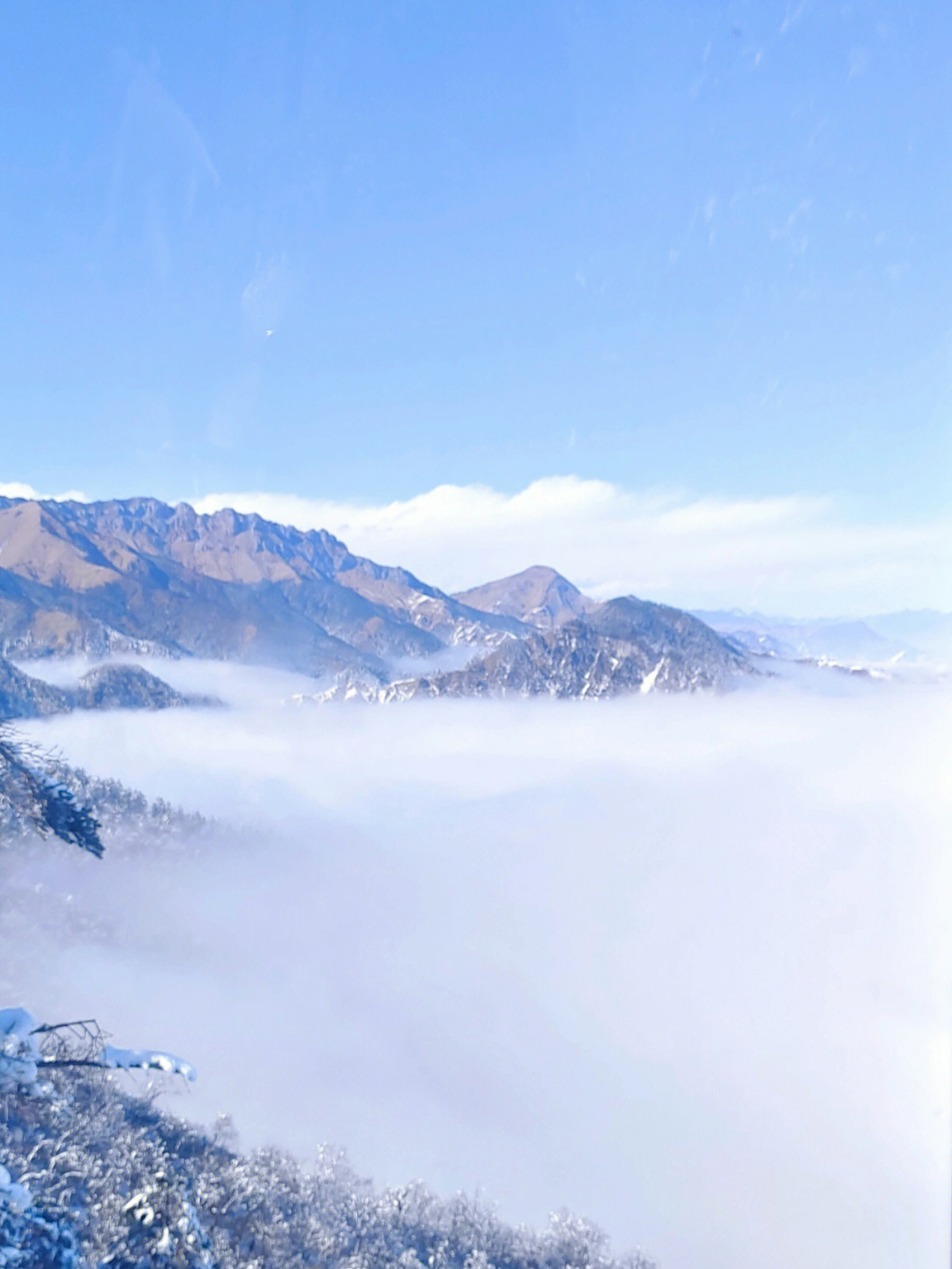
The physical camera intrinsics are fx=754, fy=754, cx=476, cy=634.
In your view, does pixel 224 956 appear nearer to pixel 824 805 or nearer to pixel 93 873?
pixel 93 873

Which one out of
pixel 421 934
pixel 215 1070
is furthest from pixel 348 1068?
pixel 421 934

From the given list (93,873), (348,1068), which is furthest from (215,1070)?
(93,873)

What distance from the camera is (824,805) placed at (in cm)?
19038

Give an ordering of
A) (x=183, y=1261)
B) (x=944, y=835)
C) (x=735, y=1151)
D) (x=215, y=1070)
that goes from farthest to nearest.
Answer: (x=735, y=1151)
(x=215, y=1070)
(x=944, y=835)
(x=183, y=1261)

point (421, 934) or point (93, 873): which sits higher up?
point (93, 873)

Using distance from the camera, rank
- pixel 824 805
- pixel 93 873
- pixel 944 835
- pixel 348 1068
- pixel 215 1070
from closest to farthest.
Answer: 1. pixel 944 835
2. pixel 215 1070
3. pixel 348 1068
4. pixel 93 873
5. pixel 824 805

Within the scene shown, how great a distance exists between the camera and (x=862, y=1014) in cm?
7581

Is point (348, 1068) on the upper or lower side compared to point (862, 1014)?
lower

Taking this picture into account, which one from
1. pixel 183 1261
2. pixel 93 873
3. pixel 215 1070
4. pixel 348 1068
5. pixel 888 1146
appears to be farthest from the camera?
pixel 93 873

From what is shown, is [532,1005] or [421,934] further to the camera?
[421,934]

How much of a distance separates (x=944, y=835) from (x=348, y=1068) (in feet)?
312

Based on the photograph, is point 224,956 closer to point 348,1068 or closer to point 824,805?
point 348,1068

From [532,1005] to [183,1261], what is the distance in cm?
15356

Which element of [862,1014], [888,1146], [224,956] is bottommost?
[224,956]
